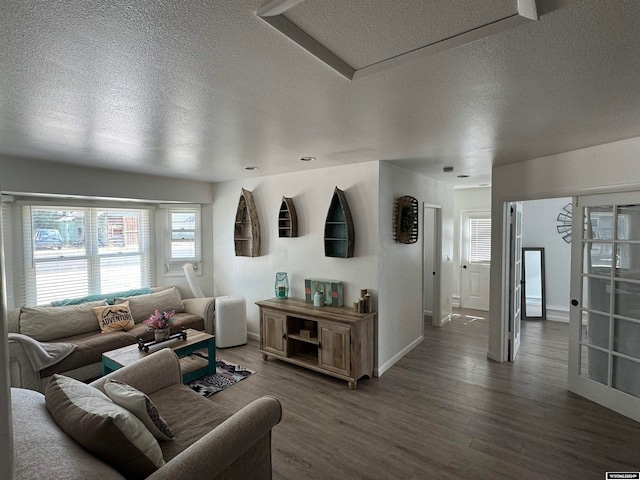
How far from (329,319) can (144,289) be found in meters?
2.99

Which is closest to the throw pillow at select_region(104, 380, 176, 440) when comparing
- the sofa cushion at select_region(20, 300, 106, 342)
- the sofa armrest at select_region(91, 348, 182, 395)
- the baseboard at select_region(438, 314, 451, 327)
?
the sofa armrest at select_region(91, 348, 182, 395)

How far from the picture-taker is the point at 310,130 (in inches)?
98.4

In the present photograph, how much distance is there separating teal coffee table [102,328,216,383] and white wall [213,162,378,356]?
125 cm

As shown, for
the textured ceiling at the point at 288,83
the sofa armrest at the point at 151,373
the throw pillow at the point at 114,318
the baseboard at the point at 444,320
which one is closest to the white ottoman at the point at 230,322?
the throw pillow at the point at 114,318

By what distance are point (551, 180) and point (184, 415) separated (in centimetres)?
392

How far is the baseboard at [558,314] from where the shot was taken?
5715 mm

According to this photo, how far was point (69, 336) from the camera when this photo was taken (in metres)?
3.79

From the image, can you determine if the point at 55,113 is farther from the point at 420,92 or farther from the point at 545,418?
the point at 545,418

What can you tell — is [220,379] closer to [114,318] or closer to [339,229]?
[114,318]

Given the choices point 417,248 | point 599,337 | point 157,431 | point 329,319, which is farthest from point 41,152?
point 599,337

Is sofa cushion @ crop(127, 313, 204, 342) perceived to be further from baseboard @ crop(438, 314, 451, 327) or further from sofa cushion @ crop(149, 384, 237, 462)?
baseboard @ crop(438, 314, 451, 327)

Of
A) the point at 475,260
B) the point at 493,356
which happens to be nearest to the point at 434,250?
the point at 475,260

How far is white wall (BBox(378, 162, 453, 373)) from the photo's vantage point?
3.82 metres

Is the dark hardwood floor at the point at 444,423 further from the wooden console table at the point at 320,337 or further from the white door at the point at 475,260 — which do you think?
the white door at the point at 475,260
